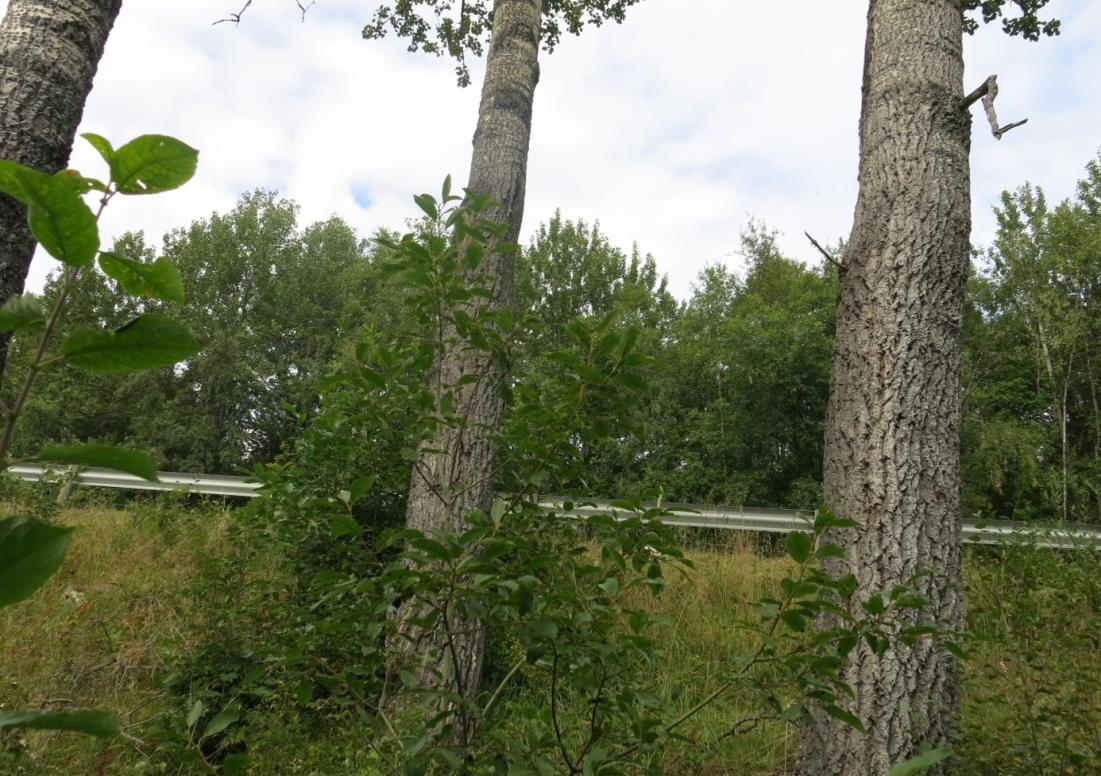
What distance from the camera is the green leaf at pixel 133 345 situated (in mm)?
434

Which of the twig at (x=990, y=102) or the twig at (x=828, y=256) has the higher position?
the twig at (x=990, y=102)

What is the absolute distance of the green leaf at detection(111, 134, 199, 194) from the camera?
1.50 feet

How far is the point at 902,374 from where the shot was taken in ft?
9.49

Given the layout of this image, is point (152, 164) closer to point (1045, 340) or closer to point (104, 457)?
point (104, 457)

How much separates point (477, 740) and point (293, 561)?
276cm

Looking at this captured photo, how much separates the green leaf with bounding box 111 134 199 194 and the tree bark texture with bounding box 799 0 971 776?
2.61 metres

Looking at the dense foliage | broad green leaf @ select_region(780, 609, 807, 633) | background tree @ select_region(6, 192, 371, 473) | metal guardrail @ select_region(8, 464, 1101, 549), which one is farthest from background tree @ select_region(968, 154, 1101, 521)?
broad green leaf @ select_region(780, 609, 807, 633)

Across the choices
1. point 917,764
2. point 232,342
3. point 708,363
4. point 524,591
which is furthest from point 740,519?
point 232,342

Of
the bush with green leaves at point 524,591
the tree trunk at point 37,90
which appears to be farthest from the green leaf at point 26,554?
the tree trunk at point 37,90

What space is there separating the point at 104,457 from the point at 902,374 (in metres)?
2.99

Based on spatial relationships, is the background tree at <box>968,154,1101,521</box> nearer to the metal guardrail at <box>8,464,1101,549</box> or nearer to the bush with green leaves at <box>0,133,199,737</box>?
the metal guardrail at <box>8,464,1101,549</box>

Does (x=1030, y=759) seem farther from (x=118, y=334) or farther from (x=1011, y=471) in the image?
(x=1011, y=471)

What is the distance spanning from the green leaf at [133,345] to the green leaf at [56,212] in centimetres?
5

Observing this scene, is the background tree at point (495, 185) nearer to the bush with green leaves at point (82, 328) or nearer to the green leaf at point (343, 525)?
the green leaf at point (343, 525)
